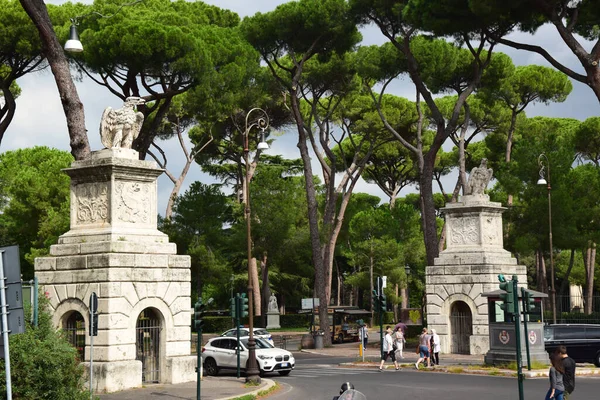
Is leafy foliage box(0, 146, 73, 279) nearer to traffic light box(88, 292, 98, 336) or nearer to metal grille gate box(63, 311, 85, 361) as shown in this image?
metal grille gate box(63, 311, 85, 361)

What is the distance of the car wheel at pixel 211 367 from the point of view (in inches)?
1058

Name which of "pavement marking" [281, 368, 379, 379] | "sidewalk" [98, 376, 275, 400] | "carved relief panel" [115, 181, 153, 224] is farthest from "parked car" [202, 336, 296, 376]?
"carved relief panel" [115, 181, 153, 224]

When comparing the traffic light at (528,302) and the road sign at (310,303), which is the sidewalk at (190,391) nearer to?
the traffic light at (528,302)

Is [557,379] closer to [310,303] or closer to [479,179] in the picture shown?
[479,179]

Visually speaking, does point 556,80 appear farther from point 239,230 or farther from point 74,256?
point 74,256

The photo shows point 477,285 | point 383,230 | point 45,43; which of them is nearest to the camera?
point 45,43

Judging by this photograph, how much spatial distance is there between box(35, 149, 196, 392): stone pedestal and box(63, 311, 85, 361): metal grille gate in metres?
0.04

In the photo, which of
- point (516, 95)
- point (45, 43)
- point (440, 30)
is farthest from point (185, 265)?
point (516, 95)

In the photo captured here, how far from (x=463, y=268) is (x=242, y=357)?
32.9 feet

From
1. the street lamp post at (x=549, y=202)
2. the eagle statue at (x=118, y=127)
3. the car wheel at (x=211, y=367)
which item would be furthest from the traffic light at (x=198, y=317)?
the street lamp post at (x=549, y=202)

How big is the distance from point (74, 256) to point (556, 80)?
3582 cm

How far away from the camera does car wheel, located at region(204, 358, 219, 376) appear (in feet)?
88.2

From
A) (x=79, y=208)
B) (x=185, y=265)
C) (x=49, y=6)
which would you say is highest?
(x=49, y=6)

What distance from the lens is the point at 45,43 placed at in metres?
22.0
